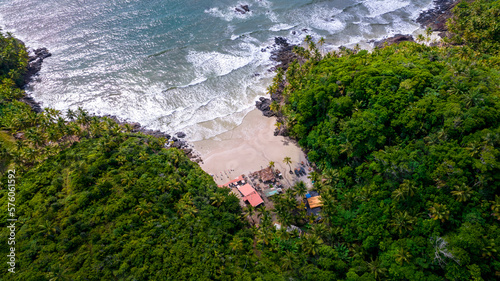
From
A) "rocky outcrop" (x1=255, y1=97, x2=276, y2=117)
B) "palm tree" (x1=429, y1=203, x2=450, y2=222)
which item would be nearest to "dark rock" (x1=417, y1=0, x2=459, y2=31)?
"rocky outcrop" (x1=255, y1=97, x2=276, y2=117)

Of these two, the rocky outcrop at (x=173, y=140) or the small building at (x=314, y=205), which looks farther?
the rocky outcrop at (x=173, y=140)

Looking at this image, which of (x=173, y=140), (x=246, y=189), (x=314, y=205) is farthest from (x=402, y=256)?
(x=173, y=140)

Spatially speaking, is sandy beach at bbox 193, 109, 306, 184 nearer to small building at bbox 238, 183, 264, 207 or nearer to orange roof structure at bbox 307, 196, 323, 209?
small building at bbox 238, 183, 264, 207

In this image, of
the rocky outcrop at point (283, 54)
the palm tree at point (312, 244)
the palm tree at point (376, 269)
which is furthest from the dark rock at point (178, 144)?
the palm tree at point (376, 269)

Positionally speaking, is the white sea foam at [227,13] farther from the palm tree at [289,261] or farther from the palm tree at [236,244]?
the palm tree at [289,261]

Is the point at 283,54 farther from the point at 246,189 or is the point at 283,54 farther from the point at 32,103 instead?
the point at 32,103

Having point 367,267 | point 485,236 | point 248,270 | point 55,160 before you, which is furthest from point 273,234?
point 55,160

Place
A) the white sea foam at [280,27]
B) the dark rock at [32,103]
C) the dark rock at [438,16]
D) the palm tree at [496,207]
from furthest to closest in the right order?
the white sea foam at [280,27] < the dark rock at [438,16] < the dark rock at [32,103] < the palm tree at [496,207]
